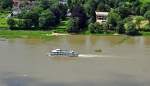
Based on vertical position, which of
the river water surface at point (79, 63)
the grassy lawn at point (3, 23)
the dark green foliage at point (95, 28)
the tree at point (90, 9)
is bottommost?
the river water surface at point (79, 63)

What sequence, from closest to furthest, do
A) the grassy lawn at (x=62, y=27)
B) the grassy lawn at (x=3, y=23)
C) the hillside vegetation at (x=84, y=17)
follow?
the hillside vegetation at (x=84, y=17) < the grassy lawn at (x=62, y=27) < the grassy lawn at (x=3, y=23)

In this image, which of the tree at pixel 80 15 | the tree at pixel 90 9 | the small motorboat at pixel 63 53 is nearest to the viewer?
the small motorboat at pixel 63 53

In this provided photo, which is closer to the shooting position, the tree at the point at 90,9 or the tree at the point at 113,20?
the tree at the point at 113,20

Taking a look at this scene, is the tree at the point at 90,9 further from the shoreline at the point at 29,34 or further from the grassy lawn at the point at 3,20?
the grassy lawn at the point at 3,20

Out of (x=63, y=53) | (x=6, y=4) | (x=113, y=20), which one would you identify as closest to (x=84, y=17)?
(x=113, y=20)

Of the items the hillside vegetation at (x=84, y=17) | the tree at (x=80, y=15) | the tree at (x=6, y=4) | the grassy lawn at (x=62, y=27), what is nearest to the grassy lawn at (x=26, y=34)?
the grassy lawn at (x=62, y=27)

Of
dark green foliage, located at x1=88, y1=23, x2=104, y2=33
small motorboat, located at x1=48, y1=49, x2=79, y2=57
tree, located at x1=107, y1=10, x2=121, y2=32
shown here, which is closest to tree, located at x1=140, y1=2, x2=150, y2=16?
tree, located at x1=107, y1=10, x2=121, y2=32

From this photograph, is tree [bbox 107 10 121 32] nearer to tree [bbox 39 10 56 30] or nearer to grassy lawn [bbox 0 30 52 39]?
tree [bbox 39 10 56 30]

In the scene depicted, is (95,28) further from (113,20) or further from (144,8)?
(144,8)

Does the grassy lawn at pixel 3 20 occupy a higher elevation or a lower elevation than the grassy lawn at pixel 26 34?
higher

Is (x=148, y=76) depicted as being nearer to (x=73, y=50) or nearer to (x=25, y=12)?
(x=73, y=50)
